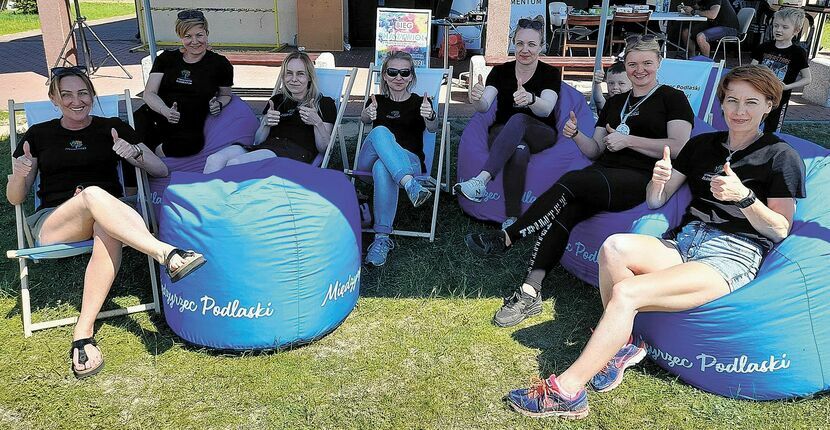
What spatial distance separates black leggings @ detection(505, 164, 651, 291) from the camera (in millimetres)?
3303

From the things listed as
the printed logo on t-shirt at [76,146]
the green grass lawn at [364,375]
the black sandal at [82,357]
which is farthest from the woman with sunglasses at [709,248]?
the printed logo on t-shirt at [76,146]

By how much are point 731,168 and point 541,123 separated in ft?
5.40

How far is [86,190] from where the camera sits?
116 inches

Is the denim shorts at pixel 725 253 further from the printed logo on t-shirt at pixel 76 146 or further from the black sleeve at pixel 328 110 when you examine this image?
the printed logo on t-shirt at pixel 76 146

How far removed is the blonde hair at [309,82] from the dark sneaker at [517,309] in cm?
188

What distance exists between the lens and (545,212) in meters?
3.34

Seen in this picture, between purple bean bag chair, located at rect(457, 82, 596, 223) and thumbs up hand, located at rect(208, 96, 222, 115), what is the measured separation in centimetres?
181

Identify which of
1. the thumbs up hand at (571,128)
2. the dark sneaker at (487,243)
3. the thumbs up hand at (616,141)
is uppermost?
the thumbs up hand at (571,128)

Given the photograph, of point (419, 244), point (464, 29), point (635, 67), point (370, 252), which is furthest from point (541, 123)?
point (464, 29)

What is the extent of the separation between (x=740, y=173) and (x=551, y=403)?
128cm

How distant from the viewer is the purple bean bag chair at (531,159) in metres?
4.11

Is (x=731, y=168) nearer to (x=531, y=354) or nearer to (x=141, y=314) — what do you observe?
(x=531, y=354)

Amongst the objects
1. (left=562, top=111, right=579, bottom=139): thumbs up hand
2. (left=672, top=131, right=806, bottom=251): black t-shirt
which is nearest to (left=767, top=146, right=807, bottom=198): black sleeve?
(left=672, top=131, right=806, bottom=251): black t-shirt

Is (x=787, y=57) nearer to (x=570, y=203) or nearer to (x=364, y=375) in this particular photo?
(x=570, y=203)
